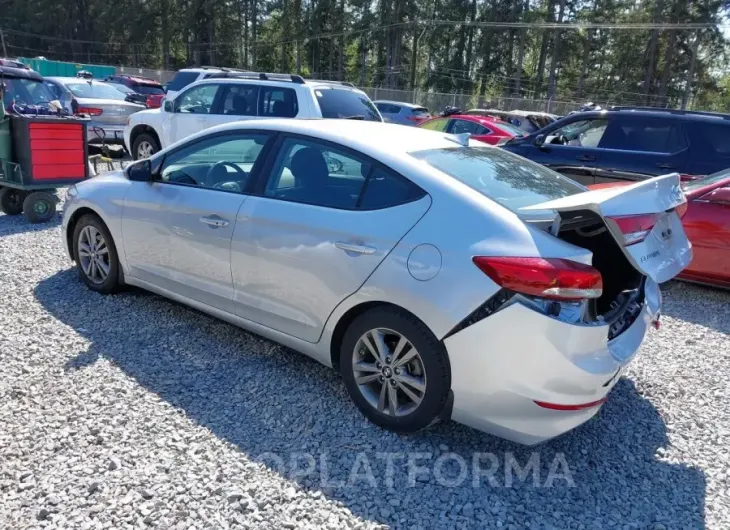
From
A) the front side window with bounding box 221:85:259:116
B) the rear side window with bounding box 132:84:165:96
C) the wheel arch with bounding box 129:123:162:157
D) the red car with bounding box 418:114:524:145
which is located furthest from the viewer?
the rear side window with bounding box 132:84:165:96

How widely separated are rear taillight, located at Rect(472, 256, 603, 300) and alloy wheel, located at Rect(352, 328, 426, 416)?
0.63 meters

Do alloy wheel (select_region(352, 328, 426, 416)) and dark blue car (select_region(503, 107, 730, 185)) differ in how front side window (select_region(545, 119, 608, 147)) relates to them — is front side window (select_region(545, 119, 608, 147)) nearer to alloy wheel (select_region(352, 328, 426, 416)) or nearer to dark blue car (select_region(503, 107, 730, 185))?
dark blue car (select_region(503, 107, 730, 185))

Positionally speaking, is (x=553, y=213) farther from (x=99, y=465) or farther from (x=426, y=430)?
(x=99, y=465)

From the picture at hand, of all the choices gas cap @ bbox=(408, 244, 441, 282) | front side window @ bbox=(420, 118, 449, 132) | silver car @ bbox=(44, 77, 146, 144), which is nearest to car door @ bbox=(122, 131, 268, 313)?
gas cap @ bbox=(408, 244, 441, 282)

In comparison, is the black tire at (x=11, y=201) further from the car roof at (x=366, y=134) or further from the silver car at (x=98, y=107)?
the car roof at (x=366, y=134)

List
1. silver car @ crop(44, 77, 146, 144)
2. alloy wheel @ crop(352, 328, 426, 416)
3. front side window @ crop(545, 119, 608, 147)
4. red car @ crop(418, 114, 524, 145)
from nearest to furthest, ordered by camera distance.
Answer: alloy wheel @ crop(352, 328, 426, 416) → front side window @ crop(545, 119, 608, 147) → silver car @ crop(44, 77, 146, 144) → red car @ crop(418, 114, 524, 145)

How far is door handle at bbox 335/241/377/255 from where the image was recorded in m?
2.99

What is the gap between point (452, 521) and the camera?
2.51m

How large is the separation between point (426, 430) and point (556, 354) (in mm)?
952

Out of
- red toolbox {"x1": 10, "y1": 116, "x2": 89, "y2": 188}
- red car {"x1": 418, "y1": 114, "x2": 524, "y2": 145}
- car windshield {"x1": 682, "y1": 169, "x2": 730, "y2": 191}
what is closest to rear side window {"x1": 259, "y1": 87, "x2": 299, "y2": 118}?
red toolbox {"x1": 10, "y1": 116, "x2": 89, "y2": 188}

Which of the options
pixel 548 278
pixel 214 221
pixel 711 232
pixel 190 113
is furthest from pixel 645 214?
pixel 190 113

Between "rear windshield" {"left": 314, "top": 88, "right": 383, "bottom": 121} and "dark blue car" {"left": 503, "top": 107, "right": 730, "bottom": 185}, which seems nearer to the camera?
"dark blue car" {"left": 503, "top": 107, "right": 730, "bottom": 185}

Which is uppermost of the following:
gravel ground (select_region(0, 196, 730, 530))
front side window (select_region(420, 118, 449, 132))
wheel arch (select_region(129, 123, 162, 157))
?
front side window (select_region(420, 118, 449, 132))

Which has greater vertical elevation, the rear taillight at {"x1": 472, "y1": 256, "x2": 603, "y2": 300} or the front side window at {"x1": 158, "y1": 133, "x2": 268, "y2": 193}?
the front side window at {"x1": 158, "y1": 133, "x2": 268, "y2": 193}
